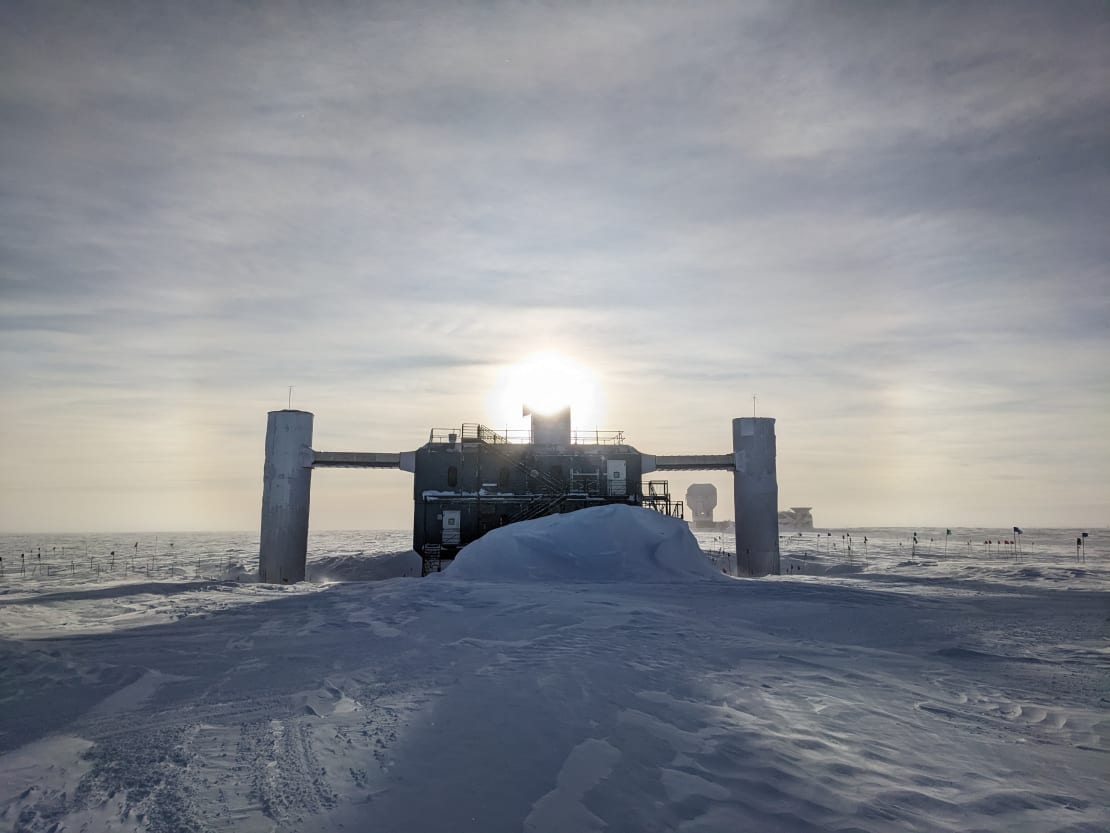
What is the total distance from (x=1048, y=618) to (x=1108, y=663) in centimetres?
575

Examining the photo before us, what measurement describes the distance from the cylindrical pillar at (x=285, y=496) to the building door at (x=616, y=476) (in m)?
18.6

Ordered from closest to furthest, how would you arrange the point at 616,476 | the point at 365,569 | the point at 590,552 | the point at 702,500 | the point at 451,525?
the point at 590,552 < the point at 451,525 < the point at 616,476 < the point at 365,569 < the point at 702,500

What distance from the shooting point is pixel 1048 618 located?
16453 mm

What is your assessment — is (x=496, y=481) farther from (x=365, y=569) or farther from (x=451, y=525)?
(x=365, y=569)

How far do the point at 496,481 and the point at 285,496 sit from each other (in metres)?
12.5

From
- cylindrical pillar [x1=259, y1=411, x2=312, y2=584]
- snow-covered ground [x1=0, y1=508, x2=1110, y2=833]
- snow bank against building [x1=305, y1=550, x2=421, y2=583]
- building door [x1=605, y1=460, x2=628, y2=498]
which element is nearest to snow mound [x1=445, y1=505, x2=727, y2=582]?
snow-covered ground [x1=0, y1=508, x2=1110, y2=833]

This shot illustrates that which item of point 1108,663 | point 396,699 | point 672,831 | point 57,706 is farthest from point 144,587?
point 1108,663

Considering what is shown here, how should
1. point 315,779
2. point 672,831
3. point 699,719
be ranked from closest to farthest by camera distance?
1. point 672,831
2. point 315,779
3. point 699,719

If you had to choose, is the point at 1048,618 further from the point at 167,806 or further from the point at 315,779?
the point at 167,806

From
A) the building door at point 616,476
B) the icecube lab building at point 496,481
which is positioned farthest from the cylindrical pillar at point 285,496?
the building door at point 616,476

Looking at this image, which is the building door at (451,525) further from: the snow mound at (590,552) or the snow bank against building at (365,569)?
the snow mound at (590,552)

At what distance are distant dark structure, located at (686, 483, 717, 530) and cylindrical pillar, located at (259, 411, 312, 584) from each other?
505 feet

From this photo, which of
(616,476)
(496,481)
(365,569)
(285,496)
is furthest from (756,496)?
(365,569)

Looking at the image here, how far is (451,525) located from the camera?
38.0 meters
